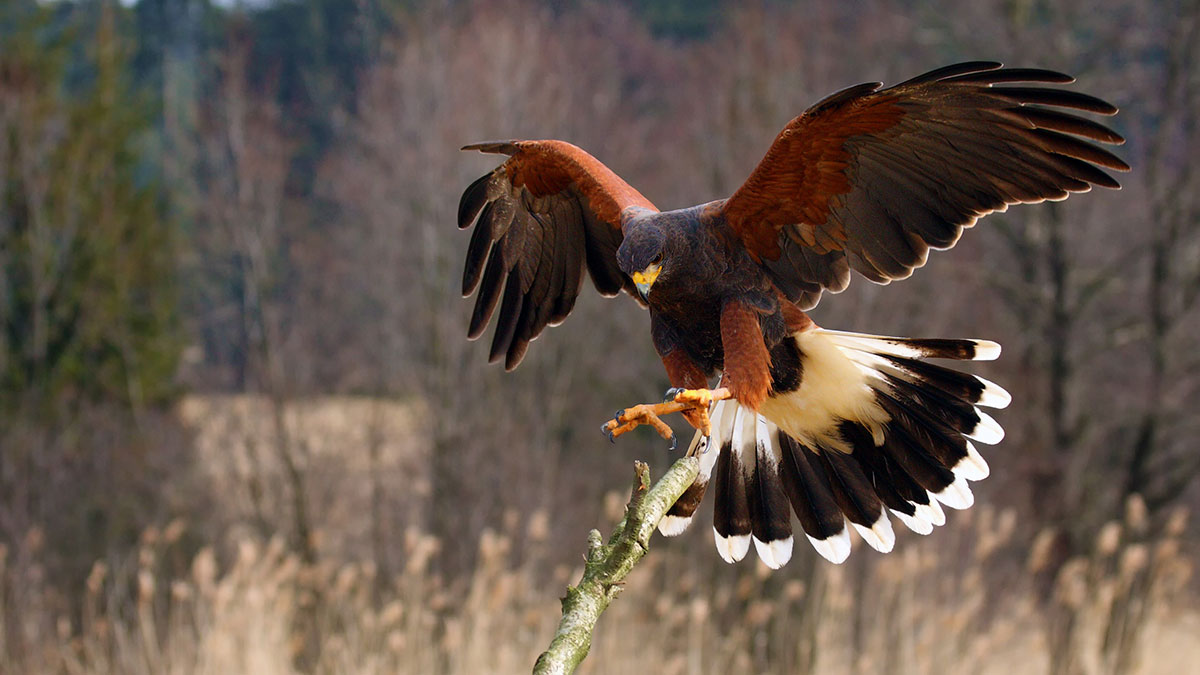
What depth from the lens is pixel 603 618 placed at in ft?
22.7

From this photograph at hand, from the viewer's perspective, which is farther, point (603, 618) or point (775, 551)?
point (603, 618)

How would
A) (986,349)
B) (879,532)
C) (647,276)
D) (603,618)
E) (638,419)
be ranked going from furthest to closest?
(603,618), (879,532), (986,349), (647,276), (638,419)

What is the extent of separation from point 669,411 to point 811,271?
2.63ft

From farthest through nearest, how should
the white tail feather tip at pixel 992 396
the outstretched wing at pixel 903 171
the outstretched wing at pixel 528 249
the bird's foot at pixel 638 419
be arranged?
the outstretched wing at pixel 528 249, the white tail feather tip at pixel 992 396, the outstretched wing at pixel 903 171, the bird's foot at pixel 638 419

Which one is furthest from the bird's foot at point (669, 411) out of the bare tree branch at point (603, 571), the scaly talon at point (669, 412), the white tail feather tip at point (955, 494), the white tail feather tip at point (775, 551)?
the white tail feather tip at point (955, 494)

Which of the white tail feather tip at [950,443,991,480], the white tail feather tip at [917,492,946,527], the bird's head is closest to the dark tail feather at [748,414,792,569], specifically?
the white tail feather tip at [917,492,946,527]

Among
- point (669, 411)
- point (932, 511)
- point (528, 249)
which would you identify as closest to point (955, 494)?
point (932, 511)

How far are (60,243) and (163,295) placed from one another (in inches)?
100

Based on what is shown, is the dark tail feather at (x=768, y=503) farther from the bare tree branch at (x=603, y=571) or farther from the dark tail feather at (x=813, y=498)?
the bare tree branch at (x=603, y=571)

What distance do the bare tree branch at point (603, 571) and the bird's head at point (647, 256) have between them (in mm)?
802

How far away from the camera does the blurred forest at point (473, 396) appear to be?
22.8 feet

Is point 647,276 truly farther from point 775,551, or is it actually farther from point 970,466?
point 970,466

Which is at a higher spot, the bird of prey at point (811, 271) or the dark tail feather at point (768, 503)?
Answer: the bird of prey at point (811, 271)

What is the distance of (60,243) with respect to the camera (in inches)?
412
